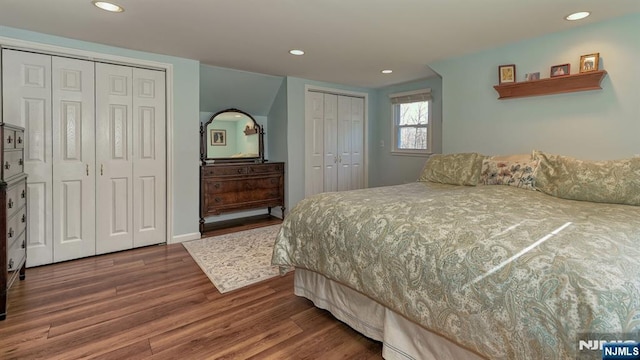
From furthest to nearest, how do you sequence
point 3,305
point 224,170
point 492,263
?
point 224,170 → point 3,305 → point 492,263

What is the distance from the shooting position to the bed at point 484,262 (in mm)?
1001

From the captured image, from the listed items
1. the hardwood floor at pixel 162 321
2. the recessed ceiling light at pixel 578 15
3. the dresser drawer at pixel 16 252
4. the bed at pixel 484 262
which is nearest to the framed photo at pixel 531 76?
the recessed ceiling light at pixel 578 15

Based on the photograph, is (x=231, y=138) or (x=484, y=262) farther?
(x=231, y=138)

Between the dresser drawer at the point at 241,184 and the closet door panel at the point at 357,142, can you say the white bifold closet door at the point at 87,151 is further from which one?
the closet door panel at the point at 357,142

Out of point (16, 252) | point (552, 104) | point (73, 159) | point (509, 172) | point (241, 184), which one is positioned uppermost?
point (552, 104)

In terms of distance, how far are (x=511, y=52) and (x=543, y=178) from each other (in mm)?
1457

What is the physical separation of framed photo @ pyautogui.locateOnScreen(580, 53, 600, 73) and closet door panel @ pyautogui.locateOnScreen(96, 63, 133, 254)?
4.25 metres

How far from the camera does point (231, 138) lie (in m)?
4.72

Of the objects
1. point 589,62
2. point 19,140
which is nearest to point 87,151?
point 19,140

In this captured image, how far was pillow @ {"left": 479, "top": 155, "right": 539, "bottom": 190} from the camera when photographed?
2.56m

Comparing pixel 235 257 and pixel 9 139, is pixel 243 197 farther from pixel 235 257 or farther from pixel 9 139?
pixel 9 139

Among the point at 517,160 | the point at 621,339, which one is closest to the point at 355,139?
the point at 517,160

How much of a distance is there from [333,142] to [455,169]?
7.92 feet

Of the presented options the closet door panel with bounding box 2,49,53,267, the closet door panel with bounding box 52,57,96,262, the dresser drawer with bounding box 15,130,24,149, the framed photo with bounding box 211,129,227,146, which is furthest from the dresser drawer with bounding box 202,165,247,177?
the dresser drawer with bounding box 15,130,24,149
